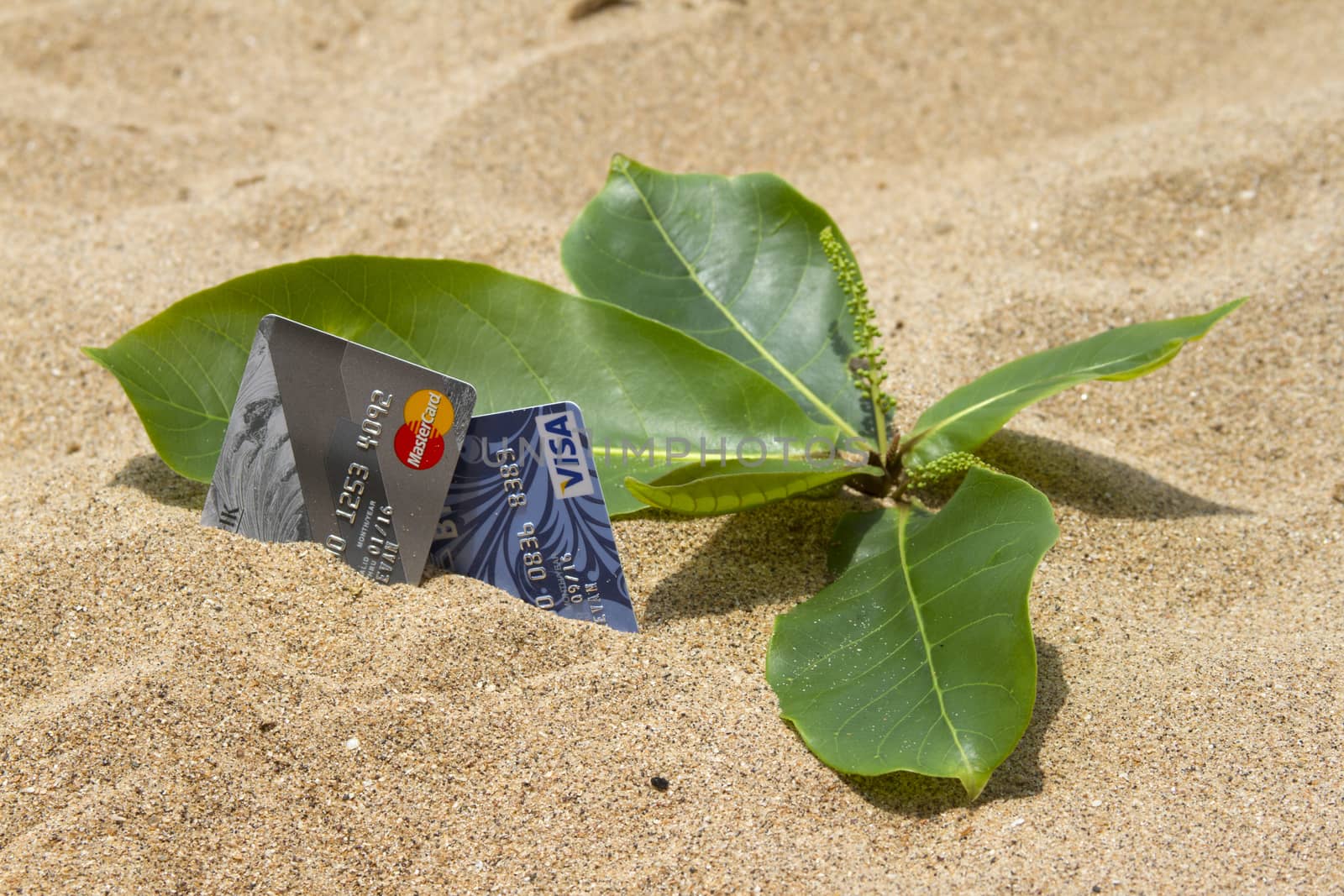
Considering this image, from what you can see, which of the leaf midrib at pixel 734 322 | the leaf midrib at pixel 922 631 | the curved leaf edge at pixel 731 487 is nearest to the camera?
the leaf midrib at pixel 922 631

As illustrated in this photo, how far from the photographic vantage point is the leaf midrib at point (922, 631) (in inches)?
40.1

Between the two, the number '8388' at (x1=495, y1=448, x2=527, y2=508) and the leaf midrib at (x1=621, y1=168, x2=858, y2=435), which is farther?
Answer: the leaf midrib at (x1=621, y1=168, x2=858, y2=435)

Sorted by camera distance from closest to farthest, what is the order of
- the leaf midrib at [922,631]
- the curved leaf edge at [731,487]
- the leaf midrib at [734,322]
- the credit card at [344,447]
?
1. the leaf midrib at [922,631]
2. the curved leaf edge at [731,487]
3. the credit card at [344,447]
4. the leaf midrib at [734,322]

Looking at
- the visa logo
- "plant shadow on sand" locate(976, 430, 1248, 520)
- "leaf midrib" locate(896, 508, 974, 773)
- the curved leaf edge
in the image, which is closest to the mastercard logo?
the visa logo

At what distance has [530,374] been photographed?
1.37 meters

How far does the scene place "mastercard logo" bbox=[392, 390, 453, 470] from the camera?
127 centimetres

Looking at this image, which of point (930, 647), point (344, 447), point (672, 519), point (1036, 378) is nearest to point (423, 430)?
point (344, 447)

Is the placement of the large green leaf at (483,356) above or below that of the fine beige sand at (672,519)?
above

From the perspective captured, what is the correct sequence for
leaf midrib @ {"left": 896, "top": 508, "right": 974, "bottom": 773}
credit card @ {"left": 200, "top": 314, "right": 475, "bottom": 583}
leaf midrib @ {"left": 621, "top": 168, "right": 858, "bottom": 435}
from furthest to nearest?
leaf midrib @ {"left": 621, "top": 168, "right": 858, "bottom": 435} < credit card @ {"left": 200, "top": 314, "right": 475, "bottom": 583} < leaf midrib @ {"left": 896, "top": 508, "right": 974, "bottom": 773}

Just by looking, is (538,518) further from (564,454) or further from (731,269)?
(731,269)

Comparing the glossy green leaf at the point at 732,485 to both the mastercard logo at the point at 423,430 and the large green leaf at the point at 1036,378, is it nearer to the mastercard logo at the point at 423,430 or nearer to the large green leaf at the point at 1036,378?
the large green leaf at the point at 1036,378

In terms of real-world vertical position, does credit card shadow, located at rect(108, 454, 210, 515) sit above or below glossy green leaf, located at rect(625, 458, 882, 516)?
below

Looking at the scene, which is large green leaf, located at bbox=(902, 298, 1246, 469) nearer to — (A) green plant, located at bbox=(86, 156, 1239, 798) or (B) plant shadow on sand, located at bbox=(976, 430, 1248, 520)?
(A) green plant, located at bbox=(86, 156, 1239, 798)

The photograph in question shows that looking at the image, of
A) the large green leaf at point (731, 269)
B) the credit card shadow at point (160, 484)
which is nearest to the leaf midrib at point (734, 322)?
the large green leaf at point (731, 269)
